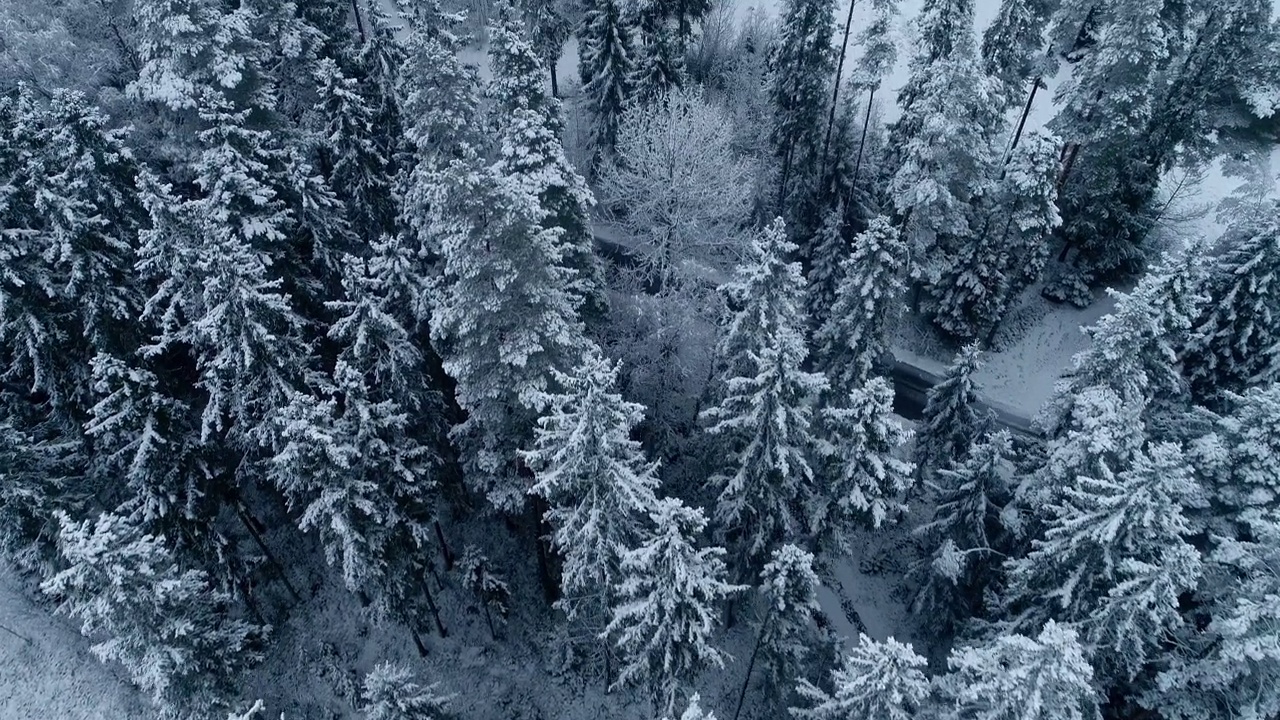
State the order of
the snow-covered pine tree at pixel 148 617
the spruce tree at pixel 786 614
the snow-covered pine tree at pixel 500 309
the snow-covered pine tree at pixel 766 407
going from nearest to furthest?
the snow-covered pine tree at pixel 148 617
the snow-covered pine tree at pixel 500 309
the spruce tree at pixel 786 614
the snow-covered pine tree at pixel 766 407

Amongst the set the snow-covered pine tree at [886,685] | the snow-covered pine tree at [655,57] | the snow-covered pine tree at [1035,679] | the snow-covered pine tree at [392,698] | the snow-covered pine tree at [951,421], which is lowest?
the snow-covered pine tree at [392,698]

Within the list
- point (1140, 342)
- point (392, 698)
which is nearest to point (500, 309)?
point (392, 698)

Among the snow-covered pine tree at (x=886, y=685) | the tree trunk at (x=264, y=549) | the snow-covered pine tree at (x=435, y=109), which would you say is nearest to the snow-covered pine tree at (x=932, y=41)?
the snow-covered pine tree at (x=435, y=109)

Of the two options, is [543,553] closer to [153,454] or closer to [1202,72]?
[153,454]

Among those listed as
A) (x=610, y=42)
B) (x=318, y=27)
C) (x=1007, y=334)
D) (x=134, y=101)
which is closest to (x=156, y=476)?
(x=134, y=101)

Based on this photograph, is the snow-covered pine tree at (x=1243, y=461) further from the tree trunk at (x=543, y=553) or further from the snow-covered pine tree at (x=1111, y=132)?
the tree trunk at (x=543, y=553)

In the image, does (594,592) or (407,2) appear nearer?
(594,592)

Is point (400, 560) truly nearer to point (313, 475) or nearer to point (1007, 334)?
point (313, 475)
